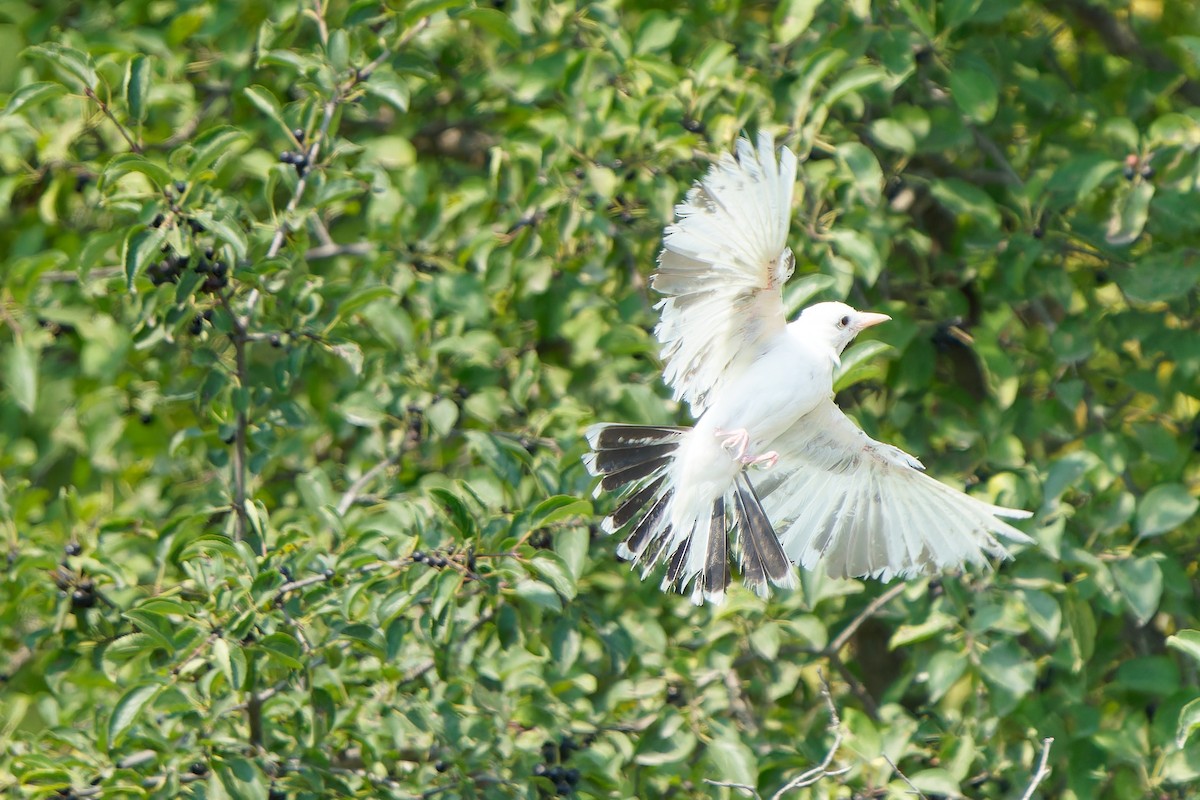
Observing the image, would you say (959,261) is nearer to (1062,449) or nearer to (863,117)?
(863,117)

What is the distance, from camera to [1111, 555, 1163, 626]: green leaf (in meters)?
3.76

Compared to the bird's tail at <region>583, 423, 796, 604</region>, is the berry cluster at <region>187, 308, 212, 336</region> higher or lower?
higher

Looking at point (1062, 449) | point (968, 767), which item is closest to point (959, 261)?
point (1062, 449)

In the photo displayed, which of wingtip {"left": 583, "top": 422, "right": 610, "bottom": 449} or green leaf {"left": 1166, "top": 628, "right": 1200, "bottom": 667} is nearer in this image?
green leaf {"left": 1166, "top": 628, "right": 1200, "bottom": 667}

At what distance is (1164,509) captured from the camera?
3.86 meters

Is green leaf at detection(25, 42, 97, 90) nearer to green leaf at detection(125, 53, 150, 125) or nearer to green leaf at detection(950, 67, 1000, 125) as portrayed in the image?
green leaf at detection(125, 53, 150, 125)

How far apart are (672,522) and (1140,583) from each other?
1.25 metres

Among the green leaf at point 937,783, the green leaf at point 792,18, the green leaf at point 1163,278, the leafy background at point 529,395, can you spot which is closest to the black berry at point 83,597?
the leafy background at point 529,395

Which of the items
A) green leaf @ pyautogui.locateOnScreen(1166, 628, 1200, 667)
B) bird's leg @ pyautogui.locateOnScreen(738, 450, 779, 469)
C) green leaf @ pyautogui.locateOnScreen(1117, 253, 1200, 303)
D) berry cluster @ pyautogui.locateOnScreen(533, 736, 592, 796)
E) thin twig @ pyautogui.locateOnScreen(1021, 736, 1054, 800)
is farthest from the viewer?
green leaf @ pyautogui.locateOnScreen(1117, 253, 1200, 303)

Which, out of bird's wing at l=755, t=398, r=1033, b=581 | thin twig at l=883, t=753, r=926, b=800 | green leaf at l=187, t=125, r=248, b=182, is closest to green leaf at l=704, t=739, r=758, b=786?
thin twig at l=883, t=753, r=926, b=800

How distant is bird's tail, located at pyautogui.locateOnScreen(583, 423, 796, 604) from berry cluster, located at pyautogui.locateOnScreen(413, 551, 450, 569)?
0.59 m

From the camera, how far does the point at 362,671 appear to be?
3.60m

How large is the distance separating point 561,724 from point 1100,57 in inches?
118

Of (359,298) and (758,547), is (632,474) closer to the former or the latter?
(758,547)
